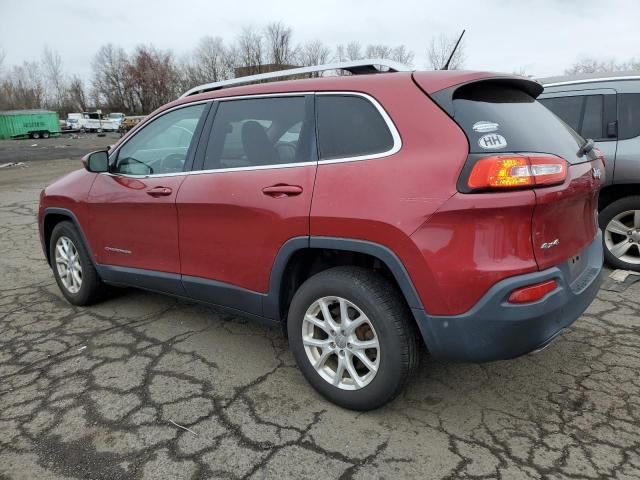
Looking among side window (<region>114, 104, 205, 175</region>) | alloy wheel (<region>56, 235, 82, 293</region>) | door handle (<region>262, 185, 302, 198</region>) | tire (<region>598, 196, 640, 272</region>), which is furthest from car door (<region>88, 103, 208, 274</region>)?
tire (<region>598, 196, 640, 272</region>)

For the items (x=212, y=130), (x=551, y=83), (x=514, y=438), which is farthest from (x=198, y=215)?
(x=551, y=83)

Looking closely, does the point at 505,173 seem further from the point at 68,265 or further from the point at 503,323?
the point at 68,265

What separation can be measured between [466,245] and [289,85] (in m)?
1.46

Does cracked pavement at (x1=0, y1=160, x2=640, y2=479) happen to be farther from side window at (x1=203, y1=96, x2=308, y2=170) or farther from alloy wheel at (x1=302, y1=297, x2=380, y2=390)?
side window at (x1=203, y1=96, x2=308, y2=170)

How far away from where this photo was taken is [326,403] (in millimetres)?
2779

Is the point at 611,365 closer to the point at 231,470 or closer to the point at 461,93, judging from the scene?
the point at 461,93

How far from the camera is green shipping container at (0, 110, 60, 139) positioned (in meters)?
45.3

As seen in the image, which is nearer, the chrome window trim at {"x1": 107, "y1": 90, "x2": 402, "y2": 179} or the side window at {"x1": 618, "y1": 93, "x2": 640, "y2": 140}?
the chrome window trim at {"x1": 107, "y1": 90, "x2": 402, "y2": 179}

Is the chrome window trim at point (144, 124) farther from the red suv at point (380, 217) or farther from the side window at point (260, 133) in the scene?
the side window at point (260, 133)

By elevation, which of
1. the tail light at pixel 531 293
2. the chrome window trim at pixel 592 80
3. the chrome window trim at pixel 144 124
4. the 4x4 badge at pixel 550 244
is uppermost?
the chrome window trim at pixel 592 80

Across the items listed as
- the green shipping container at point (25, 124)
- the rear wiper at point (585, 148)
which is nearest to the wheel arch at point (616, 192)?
the rear wiper at point (585, 148)

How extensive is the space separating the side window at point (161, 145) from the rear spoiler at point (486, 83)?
1.70 meters

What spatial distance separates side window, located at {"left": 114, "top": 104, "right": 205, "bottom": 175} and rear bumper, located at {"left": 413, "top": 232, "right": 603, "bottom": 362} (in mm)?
2043

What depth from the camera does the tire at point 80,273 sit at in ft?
13.6
